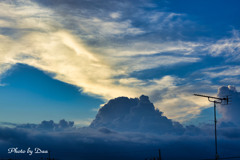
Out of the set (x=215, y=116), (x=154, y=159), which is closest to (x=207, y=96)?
(x=215, y=116)

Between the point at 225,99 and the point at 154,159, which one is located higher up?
the point at 225,99

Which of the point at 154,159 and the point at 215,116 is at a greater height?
the point at 215,116

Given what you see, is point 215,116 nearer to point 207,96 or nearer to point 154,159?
point 207,96

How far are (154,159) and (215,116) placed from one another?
206 ft

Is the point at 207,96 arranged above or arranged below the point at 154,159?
above

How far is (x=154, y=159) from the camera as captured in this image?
139 meters

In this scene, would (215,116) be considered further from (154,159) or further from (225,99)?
(154,159)

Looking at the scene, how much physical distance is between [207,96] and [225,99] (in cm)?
610

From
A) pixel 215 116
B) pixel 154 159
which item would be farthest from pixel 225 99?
pixel 154 159

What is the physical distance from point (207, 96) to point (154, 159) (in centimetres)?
6579

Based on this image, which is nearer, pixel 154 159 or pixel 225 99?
pixel 225 99

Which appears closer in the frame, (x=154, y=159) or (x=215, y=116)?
(x=215, y=116)

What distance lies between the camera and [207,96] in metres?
81.6
